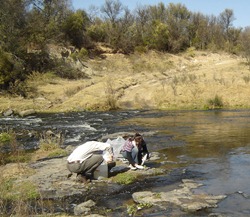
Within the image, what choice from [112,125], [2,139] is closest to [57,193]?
[2,139]

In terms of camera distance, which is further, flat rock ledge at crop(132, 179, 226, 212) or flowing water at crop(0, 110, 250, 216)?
flowing water at crop(0, 110, 250, 216)

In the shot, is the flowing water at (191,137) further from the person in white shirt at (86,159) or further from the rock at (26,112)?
the rock at (26,112)

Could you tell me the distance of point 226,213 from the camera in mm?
8453

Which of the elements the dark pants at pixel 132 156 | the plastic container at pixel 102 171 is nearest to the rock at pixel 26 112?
the dark pants at pixel 132 156

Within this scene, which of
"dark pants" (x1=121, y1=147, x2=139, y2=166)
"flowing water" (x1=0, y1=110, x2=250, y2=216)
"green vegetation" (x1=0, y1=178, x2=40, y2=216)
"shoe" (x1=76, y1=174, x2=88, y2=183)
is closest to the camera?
"green vegetation" (x1=0, y1=178, x2=40, y2=216)

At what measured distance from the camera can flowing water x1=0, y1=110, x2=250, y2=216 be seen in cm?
1062

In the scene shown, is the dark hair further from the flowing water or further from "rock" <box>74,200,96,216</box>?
"rock" <box>74,200,96,216</box>

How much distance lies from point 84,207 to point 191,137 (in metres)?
12.1

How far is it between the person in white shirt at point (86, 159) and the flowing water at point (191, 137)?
175 cm

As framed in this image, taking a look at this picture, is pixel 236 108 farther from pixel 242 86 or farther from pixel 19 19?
pixel 19 19

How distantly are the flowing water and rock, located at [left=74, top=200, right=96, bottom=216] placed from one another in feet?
6.64

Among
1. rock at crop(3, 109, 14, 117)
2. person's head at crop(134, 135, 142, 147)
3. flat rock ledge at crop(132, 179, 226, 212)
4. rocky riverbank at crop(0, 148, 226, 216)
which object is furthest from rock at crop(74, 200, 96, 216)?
rock at crop(3, 109, 14, 117)

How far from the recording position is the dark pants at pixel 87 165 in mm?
11038

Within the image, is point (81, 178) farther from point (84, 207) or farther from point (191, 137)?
point (191, 137)
